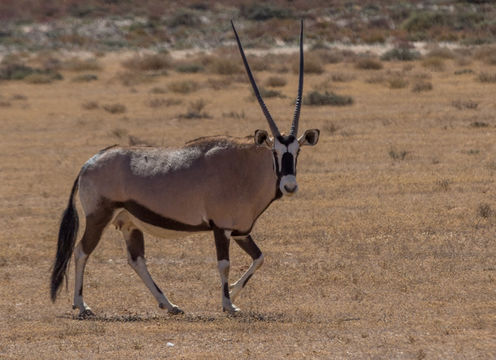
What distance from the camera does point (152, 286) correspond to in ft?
29.9

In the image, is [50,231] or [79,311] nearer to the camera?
[79,311]

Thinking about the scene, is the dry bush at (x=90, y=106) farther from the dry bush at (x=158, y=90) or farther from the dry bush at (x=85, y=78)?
the dry bush at (x=85, y=78)

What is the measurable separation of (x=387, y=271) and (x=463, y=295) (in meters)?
1.19

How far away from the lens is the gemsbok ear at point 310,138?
8547 millimetres

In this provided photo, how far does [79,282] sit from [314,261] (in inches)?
113

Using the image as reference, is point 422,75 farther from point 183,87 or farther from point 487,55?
point 183,87

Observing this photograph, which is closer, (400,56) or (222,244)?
(222,244)

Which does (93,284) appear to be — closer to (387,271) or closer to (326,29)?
(387,271)

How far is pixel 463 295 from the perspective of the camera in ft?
30.2

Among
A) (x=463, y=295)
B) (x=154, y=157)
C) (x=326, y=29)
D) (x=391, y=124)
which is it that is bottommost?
(x=326, y=29)

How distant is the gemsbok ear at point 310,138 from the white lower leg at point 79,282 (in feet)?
7.32

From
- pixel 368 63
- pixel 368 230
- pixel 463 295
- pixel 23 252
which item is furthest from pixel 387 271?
pixel 368 63

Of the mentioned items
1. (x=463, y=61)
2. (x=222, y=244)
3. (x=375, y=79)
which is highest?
(x=222, y=244)

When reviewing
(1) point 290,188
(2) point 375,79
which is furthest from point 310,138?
(2) point 375,79
